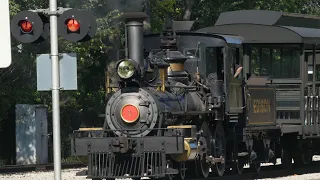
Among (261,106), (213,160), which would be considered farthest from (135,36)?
(261,106)

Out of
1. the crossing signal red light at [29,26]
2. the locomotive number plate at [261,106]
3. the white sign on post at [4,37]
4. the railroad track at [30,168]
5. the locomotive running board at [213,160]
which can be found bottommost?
the railroad track at [30,168]

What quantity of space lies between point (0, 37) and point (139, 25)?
8.37 metres

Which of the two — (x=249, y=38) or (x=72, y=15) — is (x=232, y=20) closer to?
(x=249, y=38)

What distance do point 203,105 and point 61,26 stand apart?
21.1ft

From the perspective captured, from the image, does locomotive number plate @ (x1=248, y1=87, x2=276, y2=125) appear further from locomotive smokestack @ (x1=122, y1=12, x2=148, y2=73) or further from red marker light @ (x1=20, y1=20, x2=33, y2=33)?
red marker light @ (x1=20, y1=20, x2=33, y2=33)

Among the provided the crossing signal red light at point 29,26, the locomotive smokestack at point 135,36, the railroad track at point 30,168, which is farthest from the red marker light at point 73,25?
the railroad track at point 30,168

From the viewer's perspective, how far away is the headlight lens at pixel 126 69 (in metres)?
14.2

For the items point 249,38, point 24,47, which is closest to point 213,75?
point 249,38

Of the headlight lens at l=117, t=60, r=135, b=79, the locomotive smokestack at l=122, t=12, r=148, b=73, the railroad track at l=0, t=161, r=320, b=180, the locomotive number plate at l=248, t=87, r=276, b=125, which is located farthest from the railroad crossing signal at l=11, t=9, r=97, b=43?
the locomotive number plate at l=248, t=87, r=276, b=125

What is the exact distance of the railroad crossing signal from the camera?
9.69 m

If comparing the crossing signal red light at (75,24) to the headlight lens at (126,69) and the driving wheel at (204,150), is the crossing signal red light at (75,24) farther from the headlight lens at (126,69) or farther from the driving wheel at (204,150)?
the driving wheel at (204,150)

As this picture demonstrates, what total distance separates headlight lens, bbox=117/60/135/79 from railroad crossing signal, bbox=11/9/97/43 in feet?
13.4

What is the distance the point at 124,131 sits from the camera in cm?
1452

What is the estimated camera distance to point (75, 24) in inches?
383
